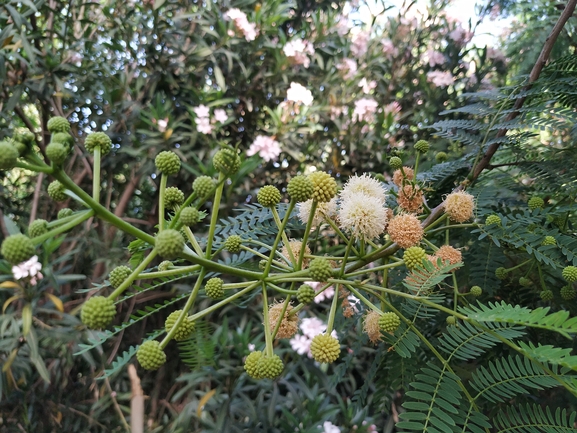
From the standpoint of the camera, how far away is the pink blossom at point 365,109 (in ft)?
8.58

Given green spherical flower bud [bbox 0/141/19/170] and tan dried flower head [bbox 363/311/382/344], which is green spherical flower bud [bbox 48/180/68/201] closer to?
green spherical flower bud [bbox 0/141/19/170]

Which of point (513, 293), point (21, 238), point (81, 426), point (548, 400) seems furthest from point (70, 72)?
point (548, 400)

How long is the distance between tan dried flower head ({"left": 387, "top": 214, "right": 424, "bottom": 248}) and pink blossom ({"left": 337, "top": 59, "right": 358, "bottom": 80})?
2.10m

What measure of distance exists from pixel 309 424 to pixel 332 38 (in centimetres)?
227

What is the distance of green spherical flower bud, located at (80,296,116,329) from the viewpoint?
1.71ft

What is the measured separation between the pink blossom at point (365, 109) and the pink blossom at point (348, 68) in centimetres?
20

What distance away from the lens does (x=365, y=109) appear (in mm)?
2633

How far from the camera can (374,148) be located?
264 centimetres

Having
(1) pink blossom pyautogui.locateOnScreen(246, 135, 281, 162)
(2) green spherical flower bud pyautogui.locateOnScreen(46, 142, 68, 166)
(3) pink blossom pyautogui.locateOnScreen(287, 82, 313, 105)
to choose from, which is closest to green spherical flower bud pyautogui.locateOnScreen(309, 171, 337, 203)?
(2) green spherical flower bud pyautogui.locateOnScreen(46, 142, 68, 166)

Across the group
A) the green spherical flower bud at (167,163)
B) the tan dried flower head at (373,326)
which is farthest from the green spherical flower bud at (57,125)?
the tan dried flower head at (373,326)

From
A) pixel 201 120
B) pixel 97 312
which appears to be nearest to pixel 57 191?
pixel 97 312

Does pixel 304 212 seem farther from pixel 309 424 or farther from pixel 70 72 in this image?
pixel 70 72

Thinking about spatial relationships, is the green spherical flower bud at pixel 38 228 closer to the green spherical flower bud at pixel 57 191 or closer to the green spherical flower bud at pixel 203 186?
the green spherical flower bud at pixel 57 191

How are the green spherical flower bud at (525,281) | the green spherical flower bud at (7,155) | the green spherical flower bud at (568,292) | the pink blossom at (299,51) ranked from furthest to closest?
1. the pink blossom at (299,51)
2. the green spherical flower bud at (525,281)
3. the green spherical flower bud at (568,292)
4. the green spherical flower bud at (7,155)
